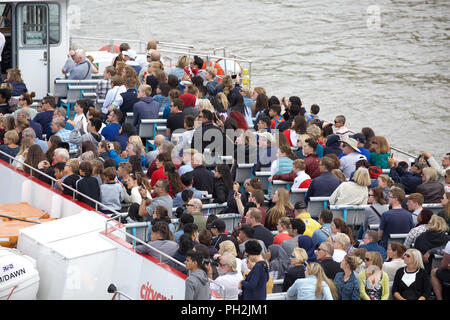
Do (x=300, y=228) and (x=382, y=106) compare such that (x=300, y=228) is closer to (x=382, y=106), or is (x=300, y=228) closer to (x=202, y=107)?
(x=202, y=107)

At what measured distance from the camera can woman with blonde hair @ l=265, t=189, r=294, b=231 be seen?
1076 centimetres

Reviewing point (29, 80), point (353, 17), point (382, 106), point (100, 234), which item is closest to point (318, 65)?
point (382, 106)

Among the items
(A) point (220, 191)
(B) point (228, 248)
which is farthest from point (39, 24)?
(B) point (228, 248)

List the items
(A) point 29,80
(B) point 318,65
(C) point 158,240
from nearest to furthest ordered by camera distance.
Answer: (C) point 158,240 < (A) point 29,80 < (B) point 318,65

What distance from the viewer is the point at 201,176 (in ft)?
37.6

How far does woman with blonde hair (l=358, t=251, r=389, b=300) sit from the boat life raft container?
361 centimetres

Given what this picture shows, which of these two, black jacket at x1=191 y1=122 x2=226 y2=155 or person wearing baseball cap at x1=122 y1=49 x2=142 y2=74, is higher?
person wearing baseball cap at x1=122 y1=49 x2=142 y2=74

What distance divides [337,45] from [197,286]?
92.8 ft

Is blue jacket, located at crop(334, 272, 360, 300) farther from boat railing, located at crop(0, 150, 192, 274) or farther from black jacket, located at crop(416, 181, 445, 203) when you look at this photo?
black jacket, located at crop(416, 181, 445, 203)

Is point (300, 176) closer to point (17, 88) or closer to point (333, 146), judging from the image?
point (333, 146)

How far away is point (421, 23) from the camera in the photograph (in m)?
38.2

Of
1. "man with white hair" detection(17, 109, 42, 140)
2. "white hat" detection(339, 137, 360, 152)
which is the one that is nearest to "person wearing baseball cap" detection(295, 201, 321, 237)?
"white hat" detection(339, 137, 360, 152)
